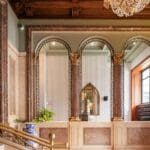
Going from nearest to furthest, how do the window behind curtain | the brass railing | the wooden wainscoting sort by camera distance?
the brass railing < the wooden wainscoting < the window behind curtain

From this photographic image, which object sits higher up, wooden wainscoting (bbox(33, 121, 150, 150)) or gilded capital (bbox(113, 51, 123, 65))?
gilded capital (bbox(113, 51, 123, 65))

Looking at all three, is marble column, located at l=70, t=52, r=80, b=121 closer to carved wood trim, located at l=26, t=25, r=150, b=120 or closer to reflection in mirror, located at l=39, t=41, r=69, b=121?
carved wood trim, located at l=26, t=25, r=150, b=120

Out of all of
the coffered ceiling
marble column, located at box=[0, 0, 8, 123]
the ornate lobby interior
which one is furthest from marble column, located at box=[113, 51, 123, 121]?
marble column, located at box=[0, 0, 8, 123]

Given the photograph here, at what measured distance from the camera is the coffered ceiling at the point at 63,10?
1112 centimetres

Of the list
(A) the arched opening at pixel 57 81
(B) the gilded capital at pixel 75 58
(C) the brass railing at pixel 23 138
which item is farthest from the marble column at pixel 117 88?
(A) the arched opening at pixel 57 81

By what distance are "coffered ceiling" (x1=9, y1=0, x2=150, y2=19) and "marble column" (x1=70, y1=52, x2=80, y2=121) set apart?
1.22 metres

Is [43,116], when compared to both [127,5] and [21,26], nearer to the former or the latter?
[21,26]

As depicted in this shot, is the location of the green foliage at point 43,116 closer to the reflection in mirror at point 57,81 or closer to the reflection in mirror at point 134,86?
the reflection in mirror at point 57,81

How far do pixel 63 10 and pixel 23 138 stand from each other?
4.96m

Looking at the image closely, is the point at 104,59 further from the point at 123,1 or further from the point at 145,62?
the point at 123,1

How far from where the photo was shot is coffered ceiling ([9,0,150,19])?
11117mm

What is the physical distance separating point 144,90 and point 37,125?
670 centimetres

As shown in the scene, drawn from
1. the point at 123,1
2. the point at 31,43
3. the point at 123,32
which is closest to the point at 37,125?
the point at 31,43

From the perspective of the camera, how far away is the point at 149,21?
40.1ft
